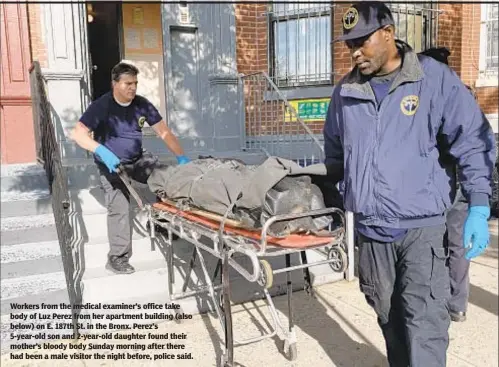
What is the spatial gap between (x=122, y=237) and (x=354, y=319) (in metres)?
2.19

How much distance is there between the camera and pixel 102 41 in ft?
28.9

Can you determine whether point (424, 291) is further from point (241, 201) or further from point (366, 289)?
point (241, 201)

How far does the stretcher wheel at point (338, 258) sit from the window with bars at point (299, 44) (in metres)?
5.12

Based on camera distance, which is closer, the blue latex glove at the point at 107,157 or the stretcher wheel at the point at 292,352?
the stretcher wheel at the point at 292,352

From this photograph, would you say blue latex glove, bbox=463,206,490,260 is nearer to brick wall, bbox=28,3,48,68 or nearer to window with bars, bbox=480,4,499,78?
brick wall, bbox=28,3,48,68

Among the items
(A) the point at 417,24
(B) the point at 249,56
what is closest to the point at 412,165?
(B) the point at 249,56

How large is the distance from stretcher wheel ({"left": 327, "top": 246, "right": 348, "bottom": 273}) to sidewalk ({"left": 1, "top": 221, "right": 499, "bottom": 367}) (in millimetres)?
1012

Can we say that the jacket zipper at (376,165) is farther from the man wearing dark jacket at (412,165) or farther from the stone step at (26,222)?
the stone step at (26,222)

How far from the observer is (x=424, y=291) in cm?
252

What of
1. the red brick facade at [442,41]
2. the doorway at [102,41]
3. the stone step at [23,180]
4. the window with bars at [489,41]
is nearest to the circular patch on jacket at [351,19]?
the stone step at [23,180]

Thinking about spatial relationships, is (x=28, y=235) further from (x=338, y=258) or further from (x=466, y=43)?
(x=466, y=43)

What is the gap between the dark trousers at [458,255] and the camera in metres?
3.84

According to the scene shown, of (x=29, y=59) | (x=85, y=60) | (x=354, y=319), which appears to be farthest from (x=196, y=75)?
(x=354, y=319)

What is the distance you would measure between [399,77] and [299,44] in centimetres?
559
